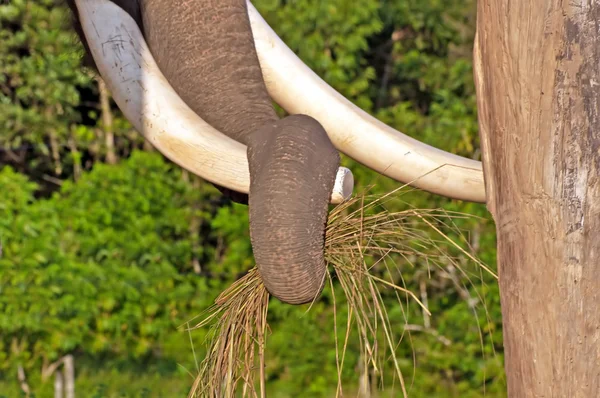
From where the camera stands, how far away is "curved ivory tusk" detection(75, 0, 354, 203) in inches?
75.2

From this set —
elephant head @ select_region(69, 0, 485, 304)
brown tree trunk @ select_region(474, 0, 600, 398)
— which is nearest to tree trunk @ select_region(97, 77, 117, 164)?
elephant head @ select_region(69, 0, 485, 304)

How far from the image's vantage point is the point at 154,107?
2.04 m

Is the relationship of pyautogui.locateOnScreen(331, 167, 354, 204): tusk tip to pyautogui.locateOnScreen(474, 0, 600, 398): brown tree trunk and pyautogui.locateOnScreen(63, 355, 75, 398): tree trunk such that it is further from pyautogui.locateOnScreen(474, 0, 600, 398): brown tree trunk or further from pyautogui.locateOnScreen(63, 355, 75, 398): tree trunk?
pyautogui.locateOnScreen(63, 355, 75, 398): tree trunk

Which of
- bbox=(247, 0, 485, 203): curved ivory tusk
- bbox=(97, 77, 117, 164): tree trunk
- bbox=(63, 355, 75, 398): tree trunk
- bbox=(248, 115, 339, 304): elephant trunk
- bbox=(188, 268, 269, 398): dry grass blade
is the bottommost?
bbox=(63, 355, 75, 398): tree trunk

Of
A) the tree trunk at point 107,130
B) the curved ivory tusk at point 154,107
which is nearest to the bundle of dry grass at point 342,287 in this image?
the curved ivory tusk at point 154,107

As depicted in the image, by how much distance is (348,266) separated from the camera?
79.6 inches

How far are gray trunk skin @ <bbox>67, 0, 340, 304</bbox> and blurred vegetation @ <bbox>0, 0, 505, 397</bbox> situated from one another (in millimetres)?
3605

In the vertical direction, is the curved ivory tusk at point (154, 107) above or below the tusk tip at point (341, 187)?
above

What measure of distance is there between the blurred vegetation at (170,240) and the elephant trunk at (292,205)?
3882 mm

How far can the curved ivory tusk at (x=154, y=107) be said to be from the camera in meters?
1.91

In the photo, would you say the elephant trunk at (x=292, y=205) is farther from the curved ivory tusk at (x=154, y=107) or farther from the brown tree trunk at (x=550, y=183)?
the brown tree trunk at (x=550, y=183)

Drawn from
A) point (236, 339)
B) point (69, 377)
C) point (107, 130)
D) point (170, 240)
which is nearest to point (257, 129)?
point (236, 339)

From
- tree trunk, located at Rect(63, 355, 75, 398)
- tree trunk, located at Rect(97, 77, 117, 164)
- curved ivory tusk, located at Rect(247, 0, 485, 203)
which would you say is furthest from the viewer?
tree trunk, located at Rect(97, 77, 117, 164)

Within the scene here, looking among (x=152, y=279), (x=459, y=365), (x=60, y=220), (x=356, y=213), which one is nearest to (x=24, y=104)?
(x=60, y=220)
